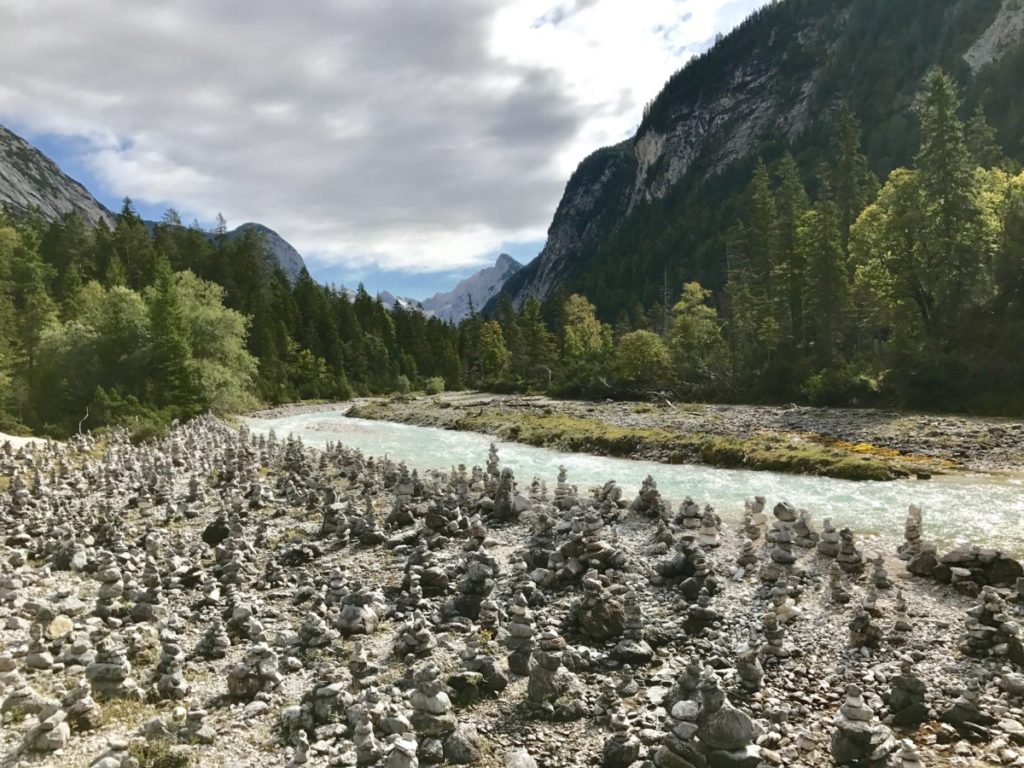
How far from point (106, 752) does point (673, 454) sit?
99.7 feet

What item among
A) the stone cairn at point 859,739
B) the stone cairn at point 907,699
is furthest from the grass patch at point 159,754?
the stone cairn at point 907,699

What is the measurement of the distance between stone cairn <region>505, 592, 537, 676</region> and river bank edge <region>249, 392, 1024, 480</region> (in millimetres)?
21655

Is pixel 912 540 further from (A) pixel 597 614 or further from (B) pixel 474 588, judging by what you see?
(B) pixel 474 588

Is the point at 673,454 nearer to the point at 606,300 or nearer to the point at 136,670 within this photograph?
the point at 136,670

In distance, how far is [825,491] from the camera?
81.7ft

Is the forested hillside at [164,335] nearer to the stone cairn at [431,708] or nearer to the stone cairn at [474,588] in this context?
the stone cairn at [474,588]

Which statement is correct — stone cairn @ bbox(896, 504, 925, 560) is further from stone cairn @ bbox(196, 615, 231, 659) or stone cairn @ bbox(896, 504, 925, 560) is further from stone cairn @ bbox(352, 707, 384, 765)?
stone cairn @ bbox(196, 615, 231, 659)

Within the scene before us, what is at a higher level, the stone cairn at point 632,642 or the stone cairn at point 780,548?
the stone cairn at point 780,548

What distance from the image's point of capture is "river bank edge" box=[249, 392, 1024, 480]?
28.8 metres

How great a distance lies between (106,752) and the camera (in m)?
7.38

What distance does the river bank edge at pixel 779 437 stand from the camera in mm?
28844

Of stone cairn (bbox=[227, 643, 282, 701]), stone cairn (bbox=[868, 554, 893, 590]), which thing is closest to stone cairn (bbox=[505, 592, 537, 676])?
stone cairn (bbox=[227, 643, 282, 701])

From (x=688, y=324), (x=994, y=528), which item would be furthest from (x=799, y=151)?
(x=994, y=528)

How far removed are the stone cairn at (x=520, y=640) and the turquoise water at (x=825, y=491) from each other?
12099 millimetres
